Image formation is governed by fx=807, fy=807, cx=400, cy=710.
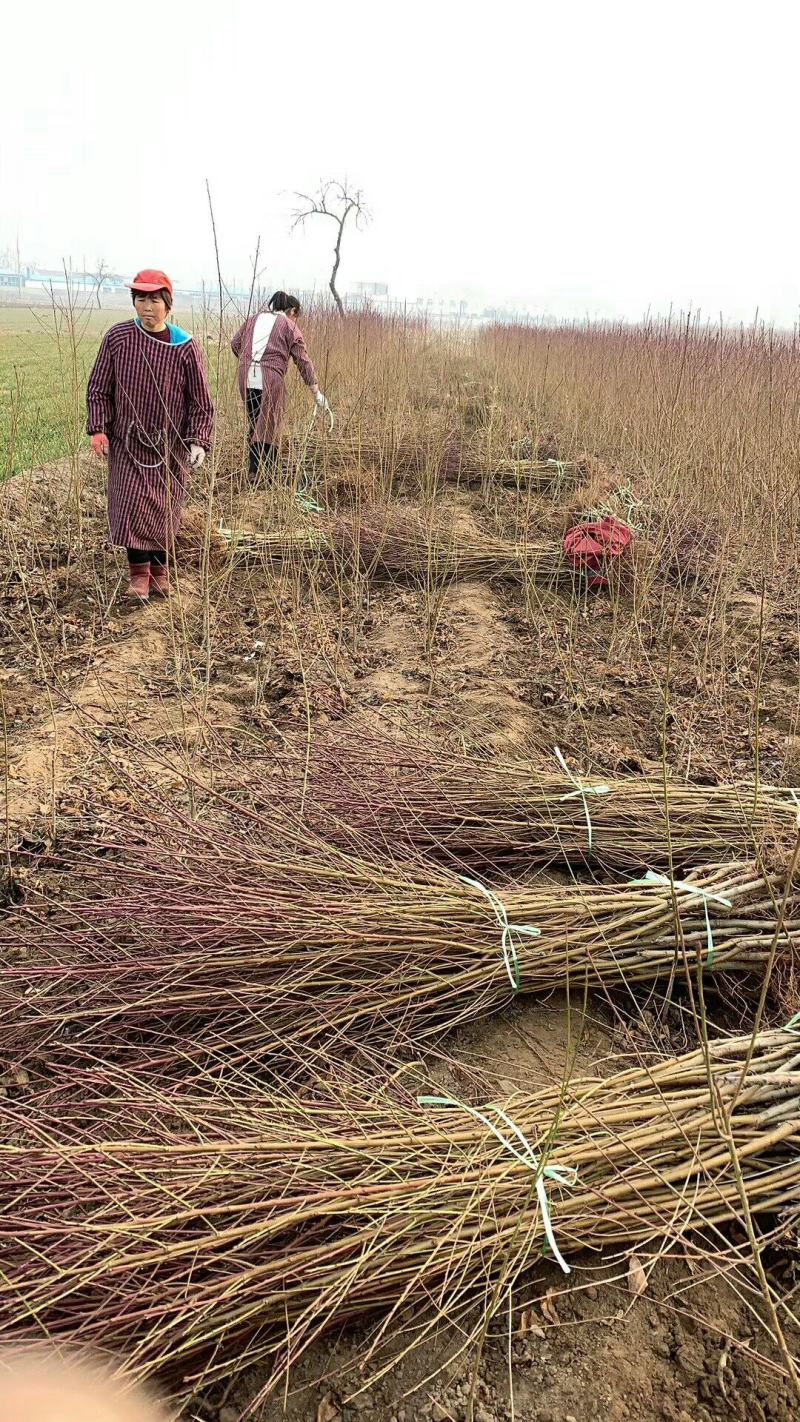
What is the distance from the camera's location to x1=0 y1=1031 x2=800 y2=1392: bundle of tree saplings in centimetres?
100

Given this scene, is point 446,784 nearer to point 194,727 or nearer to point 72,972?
point 72,972

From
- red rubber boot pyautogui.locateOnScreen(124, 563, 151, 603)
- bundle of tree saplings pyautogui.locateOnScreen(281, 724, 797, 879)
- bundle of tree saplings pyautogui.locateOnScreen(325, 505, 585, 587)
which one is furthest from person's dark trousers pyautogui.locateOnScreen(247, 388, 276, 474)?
bundle of tree saplings pyautogui.locateOnScreen(281, 724, 797, 879)

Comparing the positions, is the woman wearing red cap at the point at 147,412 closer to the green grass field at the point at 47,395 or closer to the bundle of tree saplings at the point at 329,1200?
the green grass field at the point at 47,395

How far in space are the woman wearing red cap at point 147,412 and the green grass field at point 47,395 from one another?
0.18 metres

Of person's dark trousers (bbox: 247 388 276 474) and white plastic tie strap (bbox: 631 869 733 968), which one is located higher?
person's dark trousers (bbox: 247 388 276 474)

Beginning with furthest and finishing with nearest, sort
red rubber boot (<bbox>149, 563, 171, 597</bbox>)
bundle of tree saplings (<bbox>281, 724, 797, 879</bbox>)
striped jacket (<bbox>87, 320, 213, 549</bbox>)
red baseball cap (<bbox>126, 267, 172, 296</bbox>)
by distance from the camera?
1. red rubber boot (<bbox>149, 563, 171, 597</bbox>)
2. striped jacket (<bbox>87, 320, 213, 549</bbox>)
3. red baseball cap (<bbox>126, 267, 172, 296</bbox>)
4. bundle of tree saplings (<bbox>281, 724, 797, 879</bbox>)

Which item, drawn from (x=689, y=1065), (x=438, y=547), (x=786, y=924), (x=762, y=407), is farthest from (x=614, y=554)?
(x=689, y=1065)

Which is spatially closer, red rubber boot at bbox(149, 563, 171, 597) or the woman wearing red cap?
the woman wearing red cap

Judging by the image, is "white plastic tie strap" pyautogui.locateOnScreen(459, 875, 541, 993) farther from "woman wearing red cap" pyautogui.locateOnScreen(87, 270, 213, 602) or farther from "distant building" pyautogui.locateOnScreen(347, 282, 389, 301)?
"distant building" pyautogui.locateOnScreen(347, 282, 389, 301)

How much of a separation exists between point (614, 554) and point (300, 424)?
269 centimetres

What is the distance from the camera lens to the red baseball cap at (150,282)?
3.21 meters

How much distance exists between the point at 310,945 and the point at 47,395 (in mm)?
12021

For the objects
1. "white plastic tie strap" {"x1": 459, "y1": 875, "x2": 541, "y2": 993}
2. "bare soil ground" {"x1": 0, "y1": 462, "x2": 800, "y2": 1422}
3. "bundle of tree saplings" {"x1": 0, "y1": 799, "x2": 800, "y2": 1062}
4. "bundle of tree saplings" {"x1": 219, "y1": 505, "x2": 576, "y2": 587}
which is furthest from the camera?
"bundle of tree saplings" {"x1": 219, "y1": 505, "x2": 576, "y2": 587}

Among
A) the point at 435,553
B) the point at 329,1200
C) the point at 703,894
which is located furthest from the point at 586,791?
the point at 435,553
